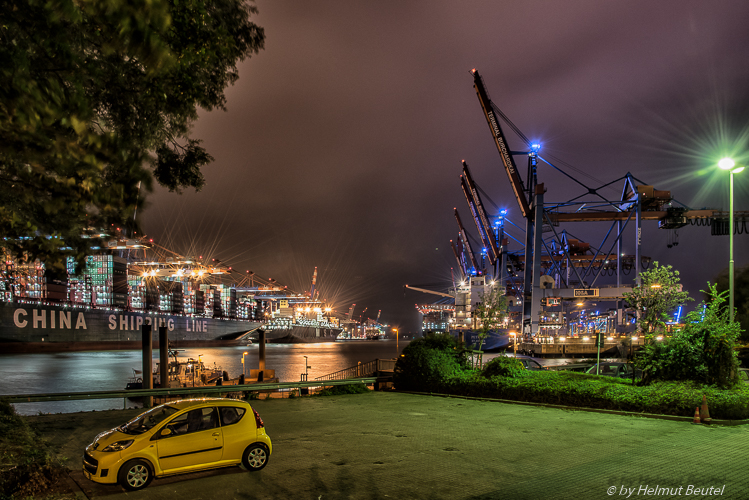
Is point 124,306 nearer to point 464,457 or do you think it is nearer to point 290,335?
point 290,335

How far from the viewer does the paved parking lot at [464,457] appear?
6594 millimetres

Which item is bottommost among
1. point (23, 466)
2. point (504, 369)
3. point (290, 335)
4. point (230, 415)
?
point (290, 335)

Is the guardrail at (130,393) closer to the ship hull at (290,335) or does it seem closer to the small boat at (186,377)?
the small boat at (186,377)

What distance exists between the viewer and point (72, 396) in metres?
12.9

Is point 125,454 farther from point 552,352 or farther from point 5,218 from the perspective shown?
point 552,352

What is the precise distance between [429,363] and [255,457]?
11.8 m

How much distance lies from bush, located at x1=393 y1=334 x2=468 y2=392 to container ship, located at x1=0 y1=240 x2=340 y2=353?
3296cm

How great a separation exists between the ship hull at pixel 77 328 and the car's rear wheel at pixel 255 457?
5324 cm

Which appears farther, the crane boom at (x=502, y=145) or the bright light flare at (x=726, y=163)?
the crane boom at (x=502, y=145)

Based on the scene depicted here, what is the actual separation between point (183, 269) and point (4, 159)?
106259mm

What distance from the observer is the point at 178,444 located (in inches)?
276

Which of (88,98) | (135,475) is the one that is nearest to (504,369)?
(135,475)

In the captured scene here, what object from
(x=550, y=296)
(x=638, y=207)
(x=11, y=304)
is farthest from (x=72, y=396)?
Answer: (x=11, y=304)

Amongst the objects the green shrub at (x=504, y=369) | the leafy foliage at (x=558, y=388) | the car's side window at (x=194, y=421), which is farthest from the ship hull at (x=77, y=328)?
the car's side window at (x=194, y=421)
